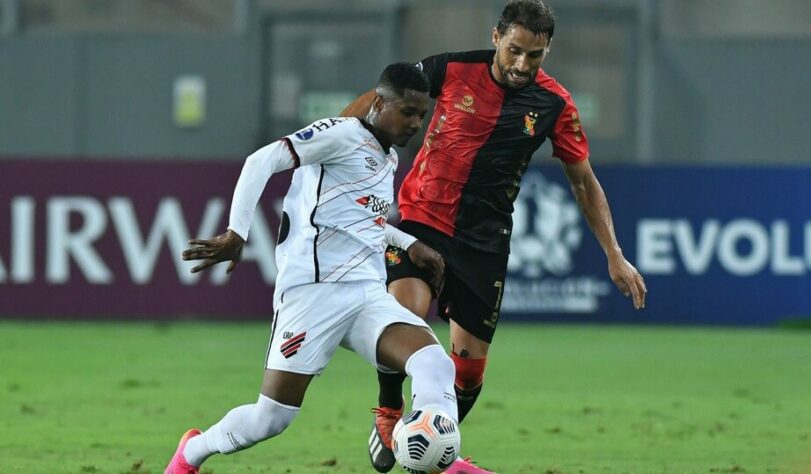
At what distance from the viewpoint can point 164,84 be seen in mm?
22484

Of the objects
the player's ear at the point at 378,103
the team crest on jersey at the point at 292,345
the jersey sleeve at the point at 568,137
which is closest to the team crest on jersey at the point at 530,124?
the jersey sleeve at the point at 568,137

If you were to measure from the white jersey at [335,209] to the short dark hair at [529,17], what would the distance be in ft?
3.35

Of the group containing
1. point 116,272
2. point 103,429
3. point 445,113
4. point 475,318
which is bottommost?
point 116,272

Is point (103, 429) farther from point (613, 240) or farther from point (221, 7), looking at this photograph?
point (221, 7)

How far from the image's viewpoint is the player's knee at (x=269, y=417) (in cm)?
675

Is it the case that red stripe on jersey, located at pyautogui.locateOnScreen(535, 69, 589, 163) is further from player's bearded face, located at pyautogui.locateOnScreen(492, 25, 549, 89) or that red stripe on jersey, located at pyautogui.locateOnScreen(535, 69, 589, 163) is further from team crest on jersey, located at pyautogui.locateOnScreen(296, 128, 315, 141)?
team crest on jersey, located at pyautogui.locateOnScreen(296, 128, 315, 141)

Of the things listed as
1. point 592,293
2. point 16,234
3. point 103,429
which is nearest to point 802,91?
point 592,293

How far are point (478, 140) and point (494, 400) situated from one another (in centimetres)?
350

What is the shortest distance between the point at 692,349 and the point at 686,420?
462 centimetres

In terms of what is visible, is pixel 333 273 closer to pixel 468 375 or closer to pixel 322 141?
pixel 322 141

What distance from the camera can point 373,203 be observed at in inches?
274

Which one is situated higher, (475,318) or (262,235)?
(475,318)

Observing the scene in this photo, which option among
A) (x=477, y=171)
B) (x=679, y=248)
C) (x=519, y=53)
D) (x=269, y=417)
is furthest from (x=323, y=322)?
(x=679, y=248)

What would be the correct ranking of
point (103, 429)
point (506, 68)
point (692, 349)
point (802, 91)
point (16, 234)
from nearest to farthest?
point (506, 68), point (103, 429), point (692, 349), point (16, 234), point (802, 91)
